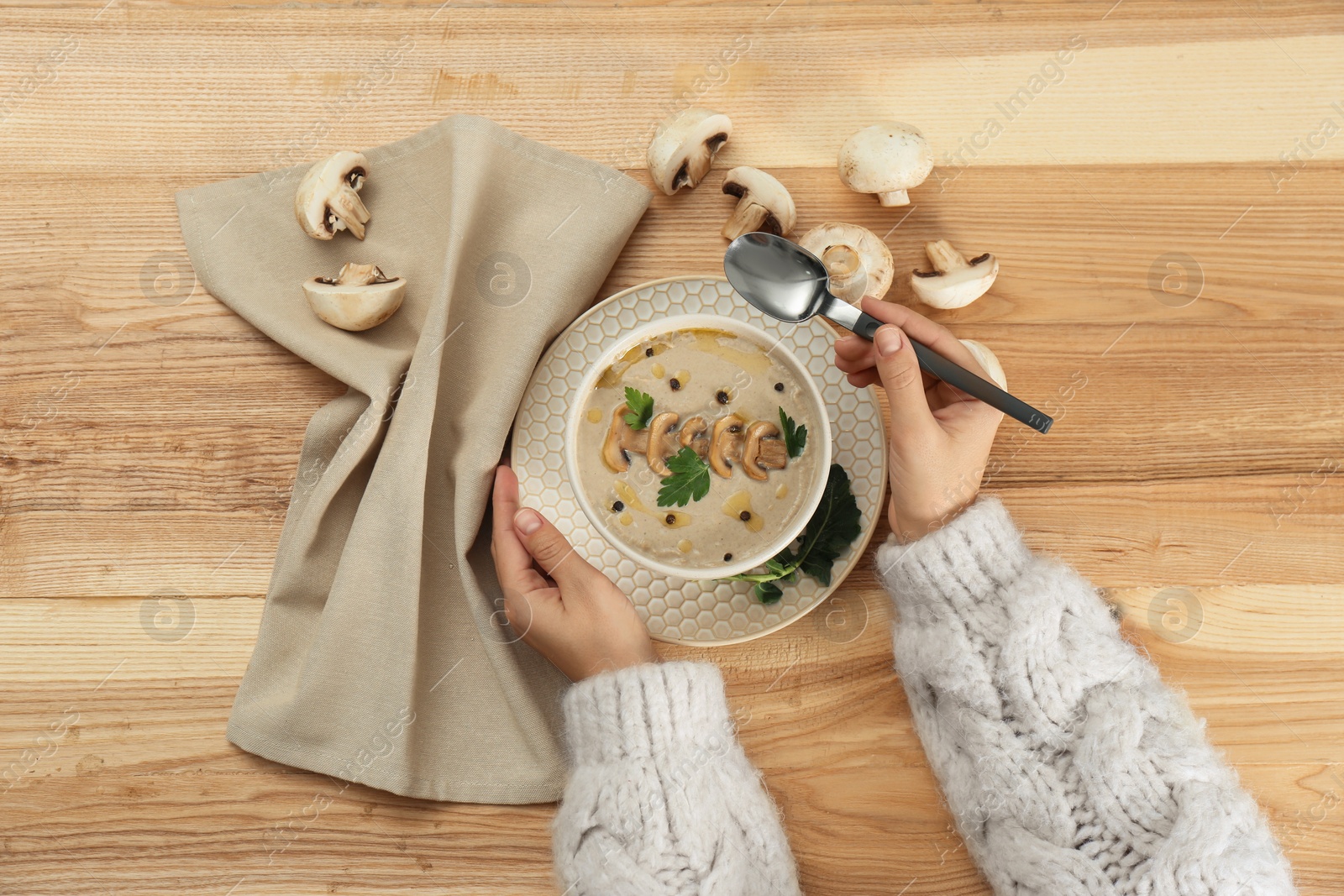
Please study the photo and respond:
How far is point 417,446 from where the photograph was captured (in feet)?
4.61

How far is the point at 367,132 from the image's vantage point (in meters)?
1.56

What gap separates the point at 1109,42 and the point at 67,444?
2031mm

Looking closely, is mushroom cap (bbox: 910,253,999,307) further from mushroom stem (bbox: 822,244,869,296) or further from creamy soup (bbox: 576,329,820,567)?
creamy soup (bbox: 576,329,820,567)

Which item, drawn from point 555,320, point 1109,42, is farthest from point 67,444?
point 1109,42

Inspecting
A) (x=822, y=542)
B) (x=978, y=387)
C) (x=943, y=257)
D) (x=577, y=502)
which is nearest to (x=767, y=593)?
(x=822, y=542)

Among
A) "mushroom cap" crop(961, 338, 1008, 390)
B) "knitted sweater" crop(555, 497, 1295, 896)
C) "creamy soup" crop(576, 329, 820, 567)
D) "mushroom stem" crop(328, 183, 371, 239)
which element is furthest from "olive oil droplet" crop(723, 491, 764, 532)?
"mushroom stem" crop(328, 183, 371, 239)

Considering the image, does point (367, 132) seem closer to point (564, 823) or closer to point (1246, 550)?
point (564, 823)

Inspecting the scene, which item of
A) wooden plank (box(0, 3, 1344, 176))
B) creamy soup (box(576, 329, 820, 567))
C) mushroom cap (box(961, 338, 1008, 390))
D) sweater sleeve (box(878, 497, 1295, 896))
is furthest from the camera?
wooden plank (box(0, 3, 1344, 176))

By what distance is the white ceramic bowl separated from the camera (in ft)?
A: 4.05

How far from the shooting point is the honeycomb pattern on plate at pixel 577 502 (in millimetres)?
1349

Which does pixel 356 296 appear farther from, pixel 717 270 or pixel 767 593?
pixel 767 593

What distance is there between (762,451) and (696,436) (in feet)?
0.34

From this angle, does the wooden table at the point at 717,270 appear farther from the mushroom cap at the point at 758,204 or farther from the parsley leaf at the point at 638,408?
the parsley leaf at the point at 638,408

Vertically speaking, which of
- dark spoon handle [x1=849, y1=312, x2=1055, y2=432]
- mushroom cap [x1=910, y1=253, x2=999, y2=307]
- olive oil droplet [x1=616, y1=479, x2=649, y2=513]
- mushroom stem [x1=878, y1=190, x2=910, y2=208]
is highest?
mushroom stem [x1=878, y1=190, x2=910, y2=208]
